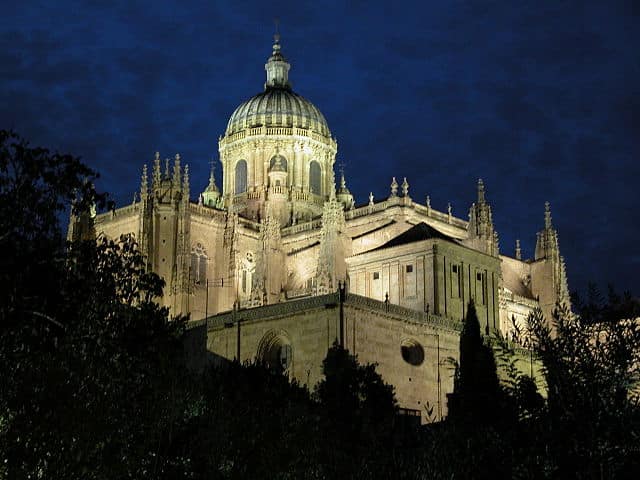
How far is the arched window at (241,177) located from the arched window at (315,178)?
4.49 meters

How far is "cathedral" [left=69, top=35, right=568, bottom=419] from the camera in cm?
5444

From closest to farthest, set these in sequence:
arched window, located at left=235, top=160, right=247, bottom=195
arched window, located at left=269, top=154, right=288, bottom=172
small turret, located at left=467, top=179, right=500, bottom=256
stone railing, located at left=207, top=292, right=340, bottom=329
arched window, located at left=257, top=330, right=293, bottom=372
→ stone railing, located at left=207, top=292, right=340, bottom=329
arched window, located at left=257, top=330, right=293, bottom=372
small turret, located at left=467, top=179, right=500, bottom=256
arched window, located at left=269, top=154, right=288, bottom=172
arched window, located at left=235, top=160, right=247, bottom=195

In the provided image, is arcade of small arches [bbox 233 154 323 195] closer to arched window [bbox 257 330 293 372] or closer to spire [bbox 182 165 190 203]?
spire [bbox 182 165 190 203]

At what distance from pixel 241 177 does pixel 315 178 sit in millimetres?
5117

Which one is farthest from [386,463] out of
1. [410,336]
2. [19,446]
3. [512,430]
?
[410,336]

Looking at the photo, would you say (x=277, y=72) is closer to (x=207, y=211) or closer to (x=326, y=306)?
(x=207, y=211)

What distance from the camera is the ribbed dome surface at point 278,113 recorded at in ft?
272

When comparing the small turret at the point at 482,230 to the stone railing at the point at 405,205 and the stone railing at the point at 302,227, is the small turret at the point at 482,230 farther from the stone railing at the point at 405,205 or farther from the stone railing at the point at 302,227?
the stone railing at the point at 302,227

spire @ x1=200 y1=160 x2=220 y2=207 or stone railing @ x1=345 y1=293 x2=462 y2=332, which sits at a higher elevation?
spire @ x1=200 y1=160 x2=220 y2=207

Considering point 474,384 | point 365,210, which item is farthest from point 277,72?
point 474,384

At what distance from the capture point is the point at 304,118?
8331cm

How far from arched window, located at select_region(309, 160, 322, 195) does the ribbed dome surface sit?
2307 mm

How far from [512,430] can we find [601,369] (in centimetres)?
270

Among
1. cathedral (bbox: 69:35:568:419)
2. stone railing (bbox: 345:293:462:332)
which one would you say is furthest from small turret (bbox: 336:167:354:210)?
stone railing (bbox: 345:293:462:332)
